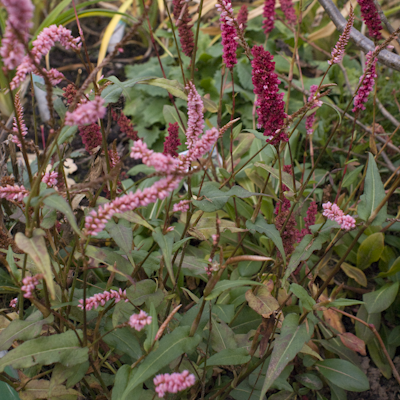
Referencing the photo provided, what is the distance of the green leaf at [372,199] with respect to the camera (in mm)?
1131

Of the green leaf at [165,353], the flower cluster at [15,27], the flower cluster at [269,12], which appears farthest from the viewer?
the flower cluster at [269,12]

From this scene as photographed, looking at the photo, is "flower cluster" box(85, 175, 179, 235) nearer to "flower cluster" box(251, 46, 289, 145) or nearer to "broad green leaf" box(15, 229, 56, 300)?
"broad green leaf" box(15, 229, 56, 300)

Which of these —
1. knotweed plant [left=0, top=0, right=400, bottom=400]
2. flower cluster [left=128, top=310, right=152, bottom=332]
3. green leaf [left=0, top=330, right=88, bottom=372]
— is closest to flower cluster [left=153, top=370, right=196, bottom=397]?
knotweed plant [left=0, top=0, right=400, bottom=400]

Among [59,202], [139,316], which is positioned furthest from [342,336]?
[59,202]

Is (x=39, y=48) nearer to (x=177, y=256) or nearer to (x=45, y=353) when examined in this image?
(x=45, y=353)

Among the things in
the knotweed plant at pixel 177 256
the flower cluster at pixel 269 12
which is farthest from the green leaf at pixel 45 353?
the flower cluster at pixel 269 12

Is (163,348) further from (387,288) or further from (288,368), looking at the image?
(387,288)

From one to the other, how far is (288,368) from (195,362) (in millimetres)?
355

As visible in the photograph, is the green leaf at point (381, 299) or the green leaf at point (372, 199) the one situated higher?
the green leaf at point (372, 199)

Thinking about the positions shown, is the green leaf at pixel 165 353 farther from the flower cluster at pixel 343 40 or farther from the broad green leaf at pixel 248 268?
the flower cluster at pixel 343 40

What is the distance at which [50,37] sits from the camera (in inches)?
31.5

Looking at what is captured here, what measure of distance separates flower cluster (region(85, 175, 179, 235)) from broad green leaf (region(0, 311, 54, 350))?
43 centimetres

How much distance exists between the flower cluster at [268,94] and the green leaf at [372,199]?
0.31 metres

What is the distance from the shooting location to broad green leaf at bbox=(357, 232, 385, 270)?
1.77 m
